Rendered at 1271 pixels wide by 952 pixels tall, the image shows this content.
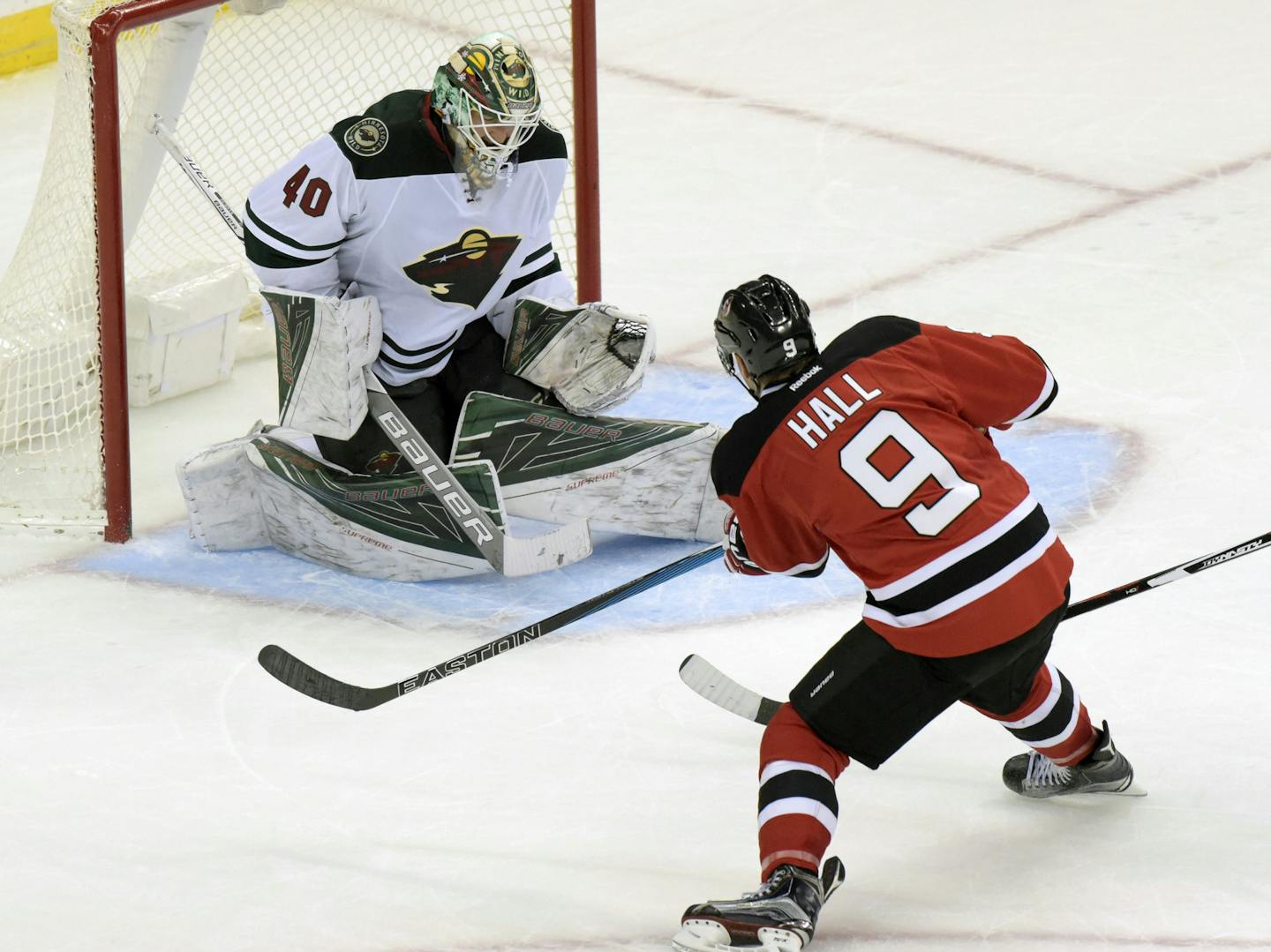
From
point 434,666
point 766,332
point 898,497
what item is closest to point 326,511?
point 434,666

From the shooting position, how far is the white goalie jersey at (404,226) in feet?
10.1

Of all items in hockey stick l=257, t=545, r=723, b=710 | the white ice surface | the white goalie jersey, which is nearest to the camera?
the white ice surface

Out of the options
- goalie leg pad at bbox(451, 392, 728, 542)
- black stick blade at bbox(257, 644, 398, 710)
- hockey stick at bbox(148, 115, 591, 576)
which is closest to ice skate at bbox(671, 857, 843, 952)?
black stick blade at bbox(257, 644, 398, 710)

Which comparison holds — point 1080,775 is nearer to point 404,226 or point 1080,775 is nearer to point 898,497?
point 898,497

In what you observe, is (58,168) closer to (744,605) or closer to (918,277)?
(744,605)

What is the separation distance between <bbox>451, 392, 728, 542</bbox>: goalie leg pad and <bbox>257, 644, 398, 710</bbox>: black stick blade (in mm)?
600

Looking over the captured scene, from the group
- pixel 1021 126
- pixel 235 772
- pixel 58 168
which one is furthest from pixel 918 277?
pixel 235 772

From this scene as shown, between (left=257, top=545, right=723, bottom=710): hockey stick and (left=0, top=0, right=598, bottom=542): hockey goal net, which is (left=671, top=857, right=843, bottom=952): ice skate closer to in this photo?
(left=257, top=545, right=723, bottom=710): hockey stick

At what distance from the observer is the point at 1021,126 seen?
530cm

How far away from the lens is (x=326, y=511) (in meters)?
3.27

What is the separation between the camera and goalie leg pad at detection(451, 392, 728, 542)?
3301mm

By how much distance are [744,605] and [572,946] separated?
1.00 meters

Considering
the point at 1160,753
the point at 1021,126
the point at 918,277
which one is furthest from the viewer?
the point at 1021,126

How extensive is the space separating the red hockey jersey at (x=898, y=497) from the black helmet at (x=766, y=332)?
0.08ft
